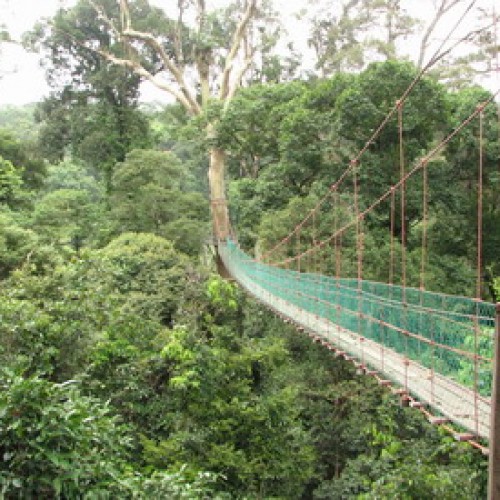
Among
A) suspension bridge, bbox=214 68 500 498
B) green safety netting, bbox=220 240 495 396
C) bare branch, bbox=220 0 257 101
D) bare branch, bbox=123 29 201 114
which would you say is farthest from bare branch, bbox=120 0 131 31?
green safety netting, bbox=220 240 495 396

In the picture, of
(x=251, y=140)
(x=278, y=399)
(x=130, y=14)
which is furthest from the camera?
(x=130, y=14)

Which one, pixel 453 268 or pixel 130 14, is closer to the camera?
pixel 453 268

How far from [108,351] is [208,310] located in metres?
3.25

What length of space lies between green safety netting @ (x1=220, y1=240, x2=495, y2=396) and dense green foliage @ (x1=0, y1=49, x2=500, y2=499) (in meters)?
0.87

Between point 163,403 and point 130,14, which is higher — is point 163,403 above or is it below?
below

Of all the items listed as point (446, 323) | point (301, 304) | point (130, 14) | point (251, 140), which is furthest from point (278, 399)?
point (130, 14)

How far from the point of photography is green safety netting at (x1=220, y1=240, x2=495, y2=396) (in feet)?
8.82

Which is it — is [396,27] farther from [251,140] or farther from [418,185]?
[418,185]

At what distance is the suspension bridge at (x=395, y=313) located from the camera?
2408 millimetres

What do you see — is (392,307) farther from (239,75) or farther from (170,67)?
(170,67)

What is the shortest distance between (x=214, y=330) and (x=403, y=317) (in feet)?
11.2

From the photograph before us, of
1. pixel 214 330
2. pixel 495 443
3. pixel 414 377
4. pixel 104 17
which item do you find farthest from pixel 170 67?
pixel 495 443

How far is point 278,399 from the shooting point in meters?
5.30

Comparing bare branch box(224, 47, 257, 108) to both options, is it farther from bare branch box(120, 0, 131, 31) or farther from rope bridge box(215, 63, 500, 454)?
rope bridge box(215, 63, 500, 454)
